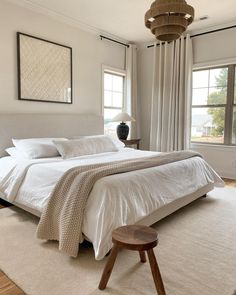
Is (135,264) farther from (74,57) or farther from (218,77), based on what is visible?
(218,77)

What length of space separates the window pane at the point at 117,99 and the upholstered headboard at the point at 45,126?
0.78m

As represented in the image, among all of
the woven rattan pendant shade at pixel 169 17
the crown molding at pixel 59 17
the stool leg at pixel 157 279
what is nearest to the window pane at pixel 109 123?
the crown molding at pixel 59 17

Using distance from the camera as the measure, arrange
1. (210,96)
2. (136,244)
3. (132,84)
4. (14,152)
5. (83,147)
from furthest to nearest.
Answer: (132,84), (210,96), (83,147), (14,152), (136,244)

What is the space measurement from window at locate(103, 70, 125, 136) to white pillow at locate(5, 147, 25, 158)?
2.34 metres

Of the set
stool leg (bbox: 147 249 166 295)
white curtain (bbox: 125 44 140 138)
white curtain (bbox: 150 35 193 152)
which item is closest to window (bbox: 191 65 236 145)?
white curtain (bbox: 150 35 193 152)

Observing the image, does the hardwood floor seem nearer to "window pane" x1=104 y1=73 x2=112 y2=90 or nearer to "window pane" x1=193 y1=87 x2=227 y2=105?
"window pane" x1=193 y1=87 x2=227 y2=105

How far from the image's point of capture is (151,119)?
5582mm

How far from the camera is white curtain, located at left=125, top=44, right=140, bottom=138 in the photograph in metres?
5.65

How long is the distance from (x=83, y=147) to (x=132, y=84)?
2.70 m

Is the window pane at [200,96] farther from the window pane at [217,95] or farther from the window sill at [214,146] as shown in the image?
the window sill at [214,146]

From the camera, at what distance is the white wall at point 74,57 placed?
370cm

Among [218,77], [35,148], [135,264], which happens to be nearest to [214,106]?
[218,77]

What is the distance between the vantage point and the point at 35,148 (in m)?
3.37

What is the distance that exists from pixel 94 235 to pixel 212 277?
94 cm
